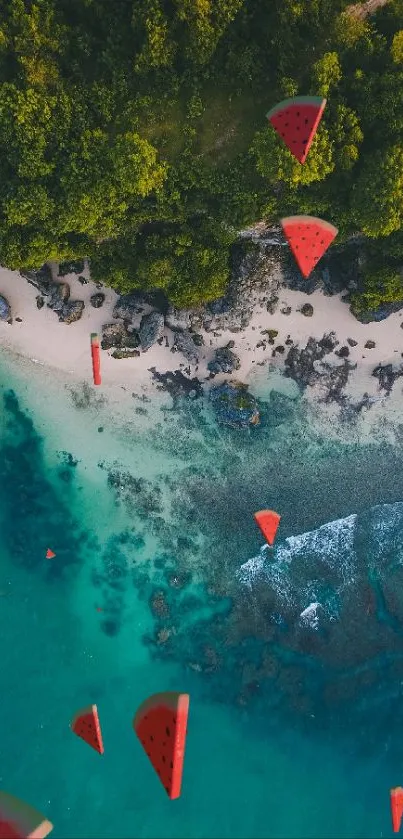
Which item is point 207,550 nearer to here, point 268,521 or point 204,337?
point 268,521

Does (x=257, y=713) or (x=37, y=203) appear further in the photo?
(x=257, y=713)

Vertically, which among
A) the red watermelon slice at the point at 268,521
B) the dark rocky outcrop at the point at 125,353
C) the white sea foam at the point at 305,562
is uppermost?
the dark rocky outcrop at the point at 125,353

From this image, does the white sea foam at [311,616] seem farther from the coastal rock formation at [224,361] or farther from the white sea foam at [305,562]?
the coastal rock formation at [224,361]

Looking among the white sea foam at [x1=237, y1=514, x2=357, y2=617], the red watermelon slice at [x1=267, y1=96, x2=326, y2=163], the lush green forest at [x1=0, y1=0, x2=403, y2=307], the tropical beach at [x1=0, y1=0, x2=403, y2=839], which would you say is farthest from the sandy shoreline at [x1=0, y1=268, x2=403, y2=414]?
the red watermelon slice at [x1=267, y1=96, x2=326, y2=163]

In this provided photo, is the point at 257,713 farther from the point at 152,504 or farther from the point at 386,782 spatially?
the point at 152,504

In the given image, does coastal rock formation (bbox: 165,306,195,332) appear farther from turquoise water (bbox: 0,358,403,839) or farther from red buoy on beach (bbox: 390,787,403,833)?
red buoy on beach (bbox: 390,787,403,833)

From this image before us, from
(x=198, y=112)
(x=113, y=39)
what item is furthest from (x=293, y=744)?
(x=113, y=39)

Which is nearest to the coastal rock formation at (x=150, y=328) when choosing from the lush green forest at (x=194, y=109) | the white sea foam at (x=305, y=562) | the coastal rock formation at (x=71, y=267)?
the coastal rock formation at (x=71, y=267)
